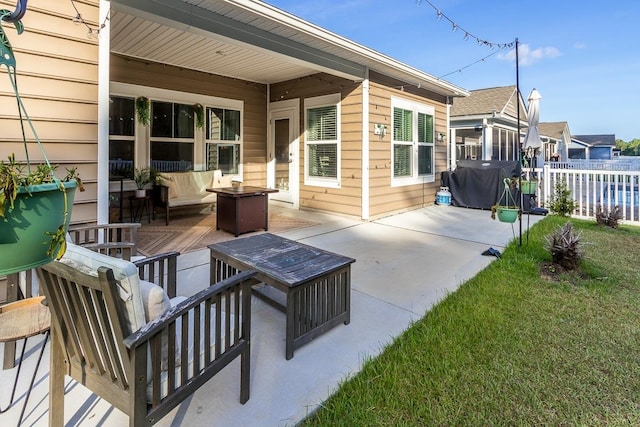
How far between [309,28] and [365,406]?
4406 millimetres

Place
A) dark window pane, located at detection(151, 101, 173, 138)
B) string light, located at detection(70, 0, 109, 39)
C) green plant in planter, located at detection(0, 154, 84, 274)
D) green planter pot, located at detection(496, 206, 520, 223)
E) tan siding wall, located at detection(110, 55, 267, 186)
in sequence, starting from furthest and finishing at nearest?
dark window pane, located at detection(151, 101, 173, 138)
tan siding wall, located at detection(110, 55, 267, 186)
green planter pot, located at detection(496, 206, 520, 223)
string light, located at detection(70, 0, 109, 39)
green plant in planter, located at detection(0, 154, 84, 274)

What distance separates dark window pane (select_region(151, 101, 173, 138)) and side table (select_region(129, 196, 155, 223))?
1.17 metres

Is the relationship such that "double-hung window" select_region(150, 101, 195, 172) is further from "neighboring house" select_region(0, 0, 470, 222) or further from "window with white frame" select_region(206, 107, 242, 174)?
"window with white frame" select_region(206, 107, 242, 174)

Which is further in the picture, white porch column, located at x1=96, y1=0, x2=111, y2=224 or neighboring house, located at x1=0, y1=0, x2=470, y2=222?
white porch column, located at x1=96, y1=0, x2=111, y2=224

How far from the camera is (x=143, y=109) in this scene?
5820 mm

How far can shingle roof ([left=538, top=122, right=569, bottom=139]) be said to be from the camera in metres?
21.6

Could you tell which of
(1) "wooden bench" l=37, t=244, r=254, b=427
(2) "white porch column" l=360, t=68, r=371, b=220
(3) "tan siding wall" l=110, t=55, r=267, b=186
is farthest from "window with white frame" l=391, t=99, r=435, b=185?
(1) "wooden bench" l=37, t=244, r=254, b=427

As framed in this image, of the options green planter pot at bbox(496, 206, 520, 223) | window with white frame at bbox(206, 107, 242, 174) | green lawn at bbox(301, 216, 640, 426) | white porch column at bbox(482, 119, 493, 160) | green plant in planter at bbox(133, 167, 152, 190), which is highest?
white porch column at bbox(482, 119, 493, 160)

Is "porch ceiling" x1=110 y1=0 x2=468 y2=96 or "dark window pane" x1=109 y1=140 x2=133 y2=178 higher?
"porch ceiling" x1=110 y1=0 x2=468 y2=96

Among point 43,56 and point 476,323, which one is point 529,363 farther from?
point 43,56

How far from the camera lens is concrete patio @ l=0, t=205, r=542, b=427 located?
1636mm

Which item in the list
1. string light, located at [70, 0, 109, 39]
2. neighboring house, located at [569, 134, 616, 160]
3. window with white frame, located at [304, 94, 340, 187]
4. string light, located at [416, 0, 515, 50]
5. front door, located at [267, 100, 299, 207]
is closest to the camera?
string light, located at [70, 0, 109, 39]

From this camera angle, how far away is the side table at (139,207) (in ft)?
19.1

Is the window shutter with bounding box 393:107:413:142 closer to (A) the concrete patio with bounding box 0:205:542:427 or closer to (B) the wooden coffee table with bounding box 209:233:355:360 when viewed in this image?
(A) the concrete patio with bounding box 0:205:542:427
